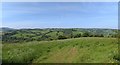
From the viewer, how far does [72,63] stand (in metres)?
22.3

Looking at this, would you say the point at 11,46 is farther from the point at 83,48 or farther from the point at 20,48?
the point at 83,48

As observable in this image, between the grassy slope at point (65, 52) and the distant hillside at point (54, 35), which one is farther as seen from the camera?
the distant hillside at point (54, 35)

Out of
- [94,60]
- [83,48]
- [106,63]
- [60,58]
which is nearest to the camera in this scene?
[106,63]

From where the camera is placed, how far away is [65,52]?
86.7ft

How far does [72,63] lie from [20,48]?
8.56m

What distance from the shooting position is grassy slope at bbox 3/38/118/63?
23.4 meters

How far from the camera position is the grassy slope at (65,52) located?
76.6 feet

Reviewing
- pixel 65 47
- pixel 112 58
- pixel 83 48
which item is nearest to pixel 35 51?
pixel 65 47

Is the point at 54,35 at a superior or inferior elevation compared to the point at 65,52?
superior

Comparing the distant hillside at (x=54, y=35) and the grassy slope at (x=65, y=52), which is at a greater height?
the distant hillside at (x=54, y=35)

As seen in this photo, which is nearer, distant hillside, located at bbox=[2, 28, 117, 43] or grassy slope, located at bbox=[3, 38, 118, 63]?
grassy slope, located at bbox=[3, 38, 118, 63]

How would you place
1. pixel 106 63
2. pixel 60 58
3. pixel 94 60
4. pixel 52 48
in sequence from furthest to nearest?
pixel 52 48 < pixel 60 58 < pixel 94 60 < pixel 106 63

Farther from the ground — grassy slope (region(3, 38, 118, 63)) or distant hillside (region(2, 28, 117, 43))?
distant hillside (region(2, 28, 117, 43))

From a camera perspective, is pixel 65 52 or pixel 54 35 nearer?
pixel 65 52
